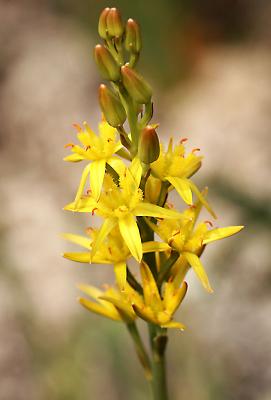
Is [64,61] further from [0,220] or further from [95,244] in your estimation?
[95,244]

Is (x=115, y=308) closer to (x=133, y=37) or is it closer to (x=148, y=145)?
(x=148, y=145)

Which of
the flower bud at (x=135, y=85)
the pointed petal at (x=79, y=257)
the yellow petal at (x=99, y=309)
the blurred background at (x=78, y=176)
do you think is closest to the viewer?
Answer: the flower bud at (x=135, y=85)

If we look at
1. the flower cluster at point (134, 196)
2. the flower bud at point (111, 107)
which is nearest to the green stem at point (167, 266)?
the flower cluster at point (134, 196)

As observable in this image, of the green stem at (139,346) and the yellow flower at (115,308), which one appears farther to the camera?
the green stem at (139,346)

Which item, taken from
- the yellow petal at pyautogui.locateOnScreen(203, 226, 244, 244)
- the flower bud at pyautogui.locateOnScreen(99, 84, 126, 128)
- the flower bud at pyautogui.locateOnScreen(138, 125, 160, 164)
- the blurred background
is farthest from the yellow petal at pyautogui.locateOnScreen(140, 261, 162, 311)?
the blurred background

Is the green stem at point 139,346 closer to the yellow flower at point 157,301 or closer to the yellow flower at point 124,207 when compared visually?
the yellow flower at point 157,301

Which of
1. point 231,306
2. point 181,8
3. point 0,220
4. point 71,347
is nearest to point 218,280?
point 231,306

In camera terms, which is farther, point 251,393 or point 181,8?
point 181,8
